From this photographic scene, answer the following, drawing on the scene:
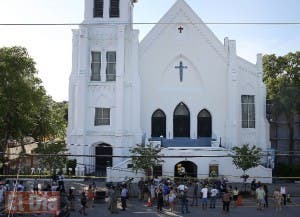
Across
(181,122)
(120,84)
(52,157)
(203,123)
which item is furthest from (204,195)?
(203,123)

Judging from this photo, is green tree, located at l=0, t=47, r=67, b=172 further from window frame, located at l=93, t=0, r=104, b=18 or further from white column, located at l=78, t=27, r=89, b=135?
window frame, located at l=93, t=0, r=104, b=18

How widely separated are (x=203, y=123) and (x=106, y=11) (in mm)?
13232

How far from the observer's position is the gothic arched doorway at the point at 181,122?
141 feet

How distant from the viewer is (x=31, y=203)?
22.2 meters

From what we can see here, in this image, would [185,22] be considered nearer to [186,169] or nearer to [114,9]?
[114,9]

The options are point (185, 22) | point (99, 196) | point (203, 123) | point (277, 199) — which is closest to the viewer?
point (277, 199)

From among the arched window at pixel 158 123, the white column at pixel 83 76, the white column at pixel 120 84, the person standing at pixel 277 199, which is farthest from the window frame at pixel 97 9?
the person standing at pixel 277 199

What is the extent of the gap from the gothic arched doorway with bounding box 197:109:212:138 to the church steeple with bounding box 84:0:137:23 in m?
10.7

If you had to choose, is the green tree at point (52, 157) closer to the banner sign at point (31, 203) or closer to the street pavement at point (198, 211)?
the street pavement at point (198, 211)

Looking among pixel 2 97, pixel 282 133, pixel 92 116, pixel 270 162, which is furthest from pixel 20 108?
pixel 282 133

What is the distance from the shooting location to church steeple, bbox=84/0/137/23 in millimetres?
41812

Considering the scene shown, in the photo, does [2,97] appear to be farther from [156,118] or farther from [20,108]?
[156,118]

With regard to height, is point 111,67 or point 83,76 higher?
point 111,67

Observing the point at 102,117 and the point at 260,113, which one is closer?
the point at 102,117
